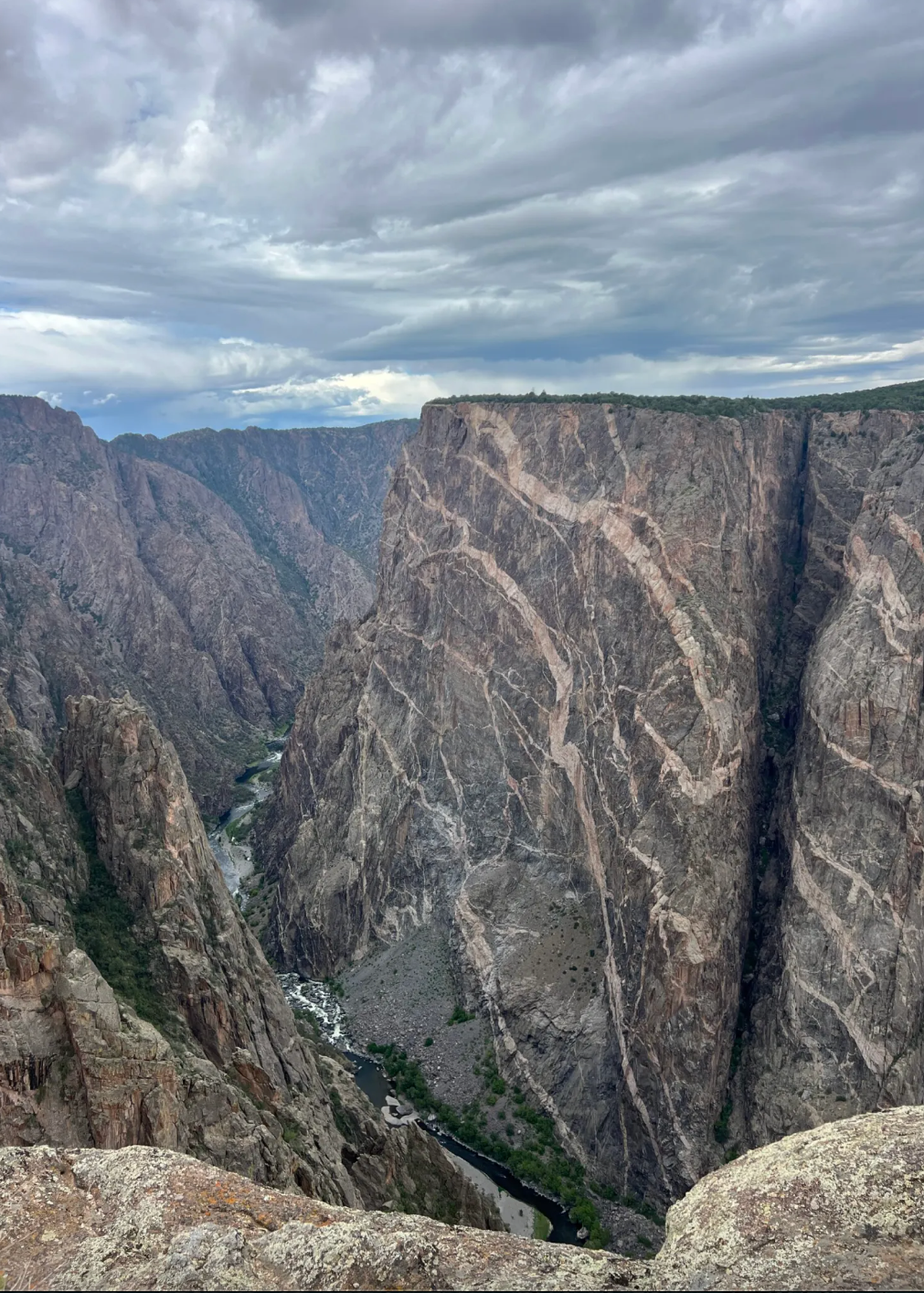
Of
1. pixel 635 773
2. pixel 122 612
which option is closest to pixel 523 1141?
pixel 635 773

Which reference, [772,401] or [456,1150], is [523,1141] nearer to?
[456,1150]

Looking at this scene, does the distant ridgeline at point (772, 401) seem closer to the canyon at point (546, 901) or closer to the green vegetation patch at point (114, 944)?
the canyon at point (546, 901)

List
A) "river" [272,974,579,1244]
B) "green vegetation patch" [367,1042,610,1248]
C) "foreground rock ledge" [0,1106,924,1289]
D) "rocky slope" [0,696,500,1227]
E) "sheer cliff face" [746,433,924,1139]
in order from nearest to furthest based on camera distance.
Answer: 1. "foreground rock ledge" [0,1106,924,1289]
2. "rocky slope" [0,696,500,1227]
3. "sheer cliff face" [746,433,924,1139]
4. "river" [272,974,579,1244]
5. "green vegetation patch" [367,1042,610,1248]

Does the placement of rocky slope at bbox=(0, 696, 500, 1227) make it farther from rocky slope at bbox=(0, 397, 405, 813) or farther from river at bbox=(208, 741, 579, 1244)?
rocky slope at bbox=(0, 397, 405, 813)

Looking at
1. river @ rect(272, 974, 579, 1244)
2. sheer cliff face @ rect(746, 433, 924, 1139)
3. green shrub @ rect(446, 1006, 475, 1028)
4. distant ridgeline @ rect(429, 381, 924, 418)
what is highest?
distant ridgeline @ rect(429, 381, 924, 418)

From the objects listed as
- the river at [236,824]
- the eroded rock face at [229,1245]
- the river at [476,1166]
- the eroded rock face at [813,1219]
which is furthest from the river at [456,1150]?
the eroded rock face at [229,1245]

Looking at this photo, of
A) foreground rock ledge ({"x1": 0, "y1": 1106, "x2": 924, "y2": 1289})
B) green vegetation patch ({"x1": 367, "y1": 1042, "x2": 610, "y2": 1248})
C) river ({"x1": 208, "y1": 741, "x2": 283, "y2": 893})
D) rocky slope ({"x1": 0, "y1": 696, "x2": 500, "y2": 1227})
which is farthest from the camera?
river ({"x1": 208, "y1": 741, "x2": 283, "y2": 893})

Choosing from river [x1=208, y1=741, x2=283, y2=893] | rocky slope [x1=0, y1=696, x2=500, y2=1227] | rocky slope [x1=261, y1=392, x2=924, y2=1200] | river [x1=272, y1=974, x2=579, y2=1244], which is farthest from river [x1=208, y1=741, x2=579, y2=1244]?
river [x1=208, y1=741, x2=283, y2=893]
